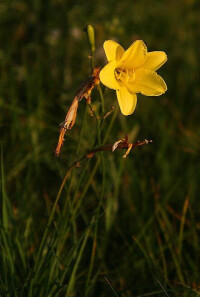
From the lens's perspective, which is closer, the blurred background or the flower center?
the flower center

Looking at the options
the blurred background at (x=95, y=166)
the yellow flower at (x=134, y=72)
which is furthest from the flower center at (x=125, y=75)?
the blurred background at (x=95, y=166)

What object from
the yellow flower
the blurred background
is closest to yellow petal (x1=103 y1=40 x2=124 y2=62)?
the yellow flower

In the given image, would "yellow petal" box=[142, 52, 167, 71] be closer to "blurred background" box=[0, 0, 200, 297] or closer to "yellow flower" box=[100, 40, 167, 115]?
"yellow flower" box=[100, 40, 167, 115]

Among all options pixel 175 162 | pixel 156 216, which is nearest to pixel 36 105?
pixel 175 162

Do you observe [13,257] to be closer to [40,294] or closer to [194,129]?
[40,294]

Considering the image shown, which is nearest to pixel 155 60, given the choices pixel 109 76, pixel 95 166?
pixel 109 76

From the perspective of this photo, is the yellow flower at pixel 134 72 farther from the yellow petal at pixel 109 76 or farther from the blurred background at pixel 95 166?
the blurred background at pixel 95 166
